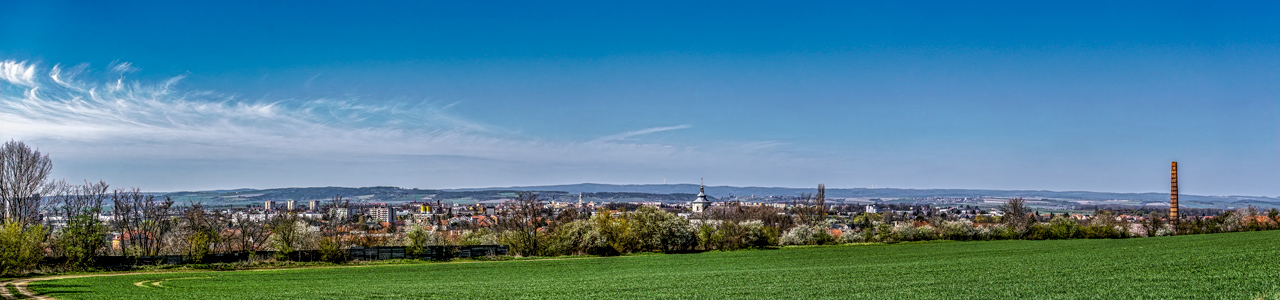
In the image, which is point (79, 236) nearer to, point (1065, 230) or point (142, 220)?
point (142, 220)

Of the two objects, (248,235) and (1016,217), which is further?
(1016,217)

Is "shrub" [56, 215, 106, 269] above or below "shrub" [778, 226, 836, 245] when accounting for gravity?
above

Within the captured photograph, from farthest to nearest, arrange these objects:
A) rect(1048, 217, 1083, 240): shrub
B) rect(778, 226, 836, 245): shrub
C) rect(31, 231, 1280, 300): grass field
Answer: rect(1048, 217, 1083, 240): shrub, rect(778, 226, 836, 245): shrub, rect(31, 231, 1280, 300): grass field

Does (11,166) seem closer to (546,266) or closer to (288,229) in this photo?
(288,229)

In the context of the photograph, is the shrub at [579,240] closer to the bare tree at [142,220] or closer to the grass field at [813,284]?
the grass field at [813,284]

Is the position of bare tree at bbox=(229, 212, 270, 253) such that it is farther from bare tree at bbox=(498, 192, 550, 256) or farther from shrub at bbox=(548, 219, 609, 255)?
shrub at bbox=(548, 219, 609, 255)

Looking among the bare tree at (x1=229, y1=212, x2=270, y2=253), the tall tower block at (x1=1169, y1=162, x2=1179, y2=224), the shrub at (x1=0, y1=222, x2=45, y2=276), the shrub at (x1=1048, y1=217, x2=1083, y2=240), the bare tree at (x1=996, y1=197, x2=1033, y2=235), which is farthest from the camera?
the tall tower block at (x1=1169, y1=162, x2=1179, y2=224)

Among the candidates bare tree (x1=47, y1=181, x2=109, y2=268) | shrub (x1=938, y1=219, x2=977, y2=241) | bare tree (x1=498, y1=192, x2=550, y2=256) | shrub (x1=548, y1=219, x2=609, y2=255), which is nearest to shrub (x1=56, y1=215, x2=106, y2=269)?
bare tree (x1=47, y1=181, x2=109, y2=268)

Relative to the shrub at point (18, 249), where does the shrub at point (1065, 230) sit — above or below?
below

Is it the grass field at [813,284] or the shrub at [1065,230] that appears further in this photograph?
the shrub at [1065,230]

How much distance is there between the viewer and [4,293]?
24.7 m

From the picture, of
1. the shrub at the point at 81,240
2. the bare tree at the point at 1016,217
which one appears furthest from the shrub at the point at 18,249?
the bare tree at the point at 1016,217

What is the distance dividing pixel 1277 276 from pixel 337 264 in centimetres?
4536

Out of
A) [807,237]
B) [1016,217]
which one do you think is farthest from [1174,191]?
[807,237]
